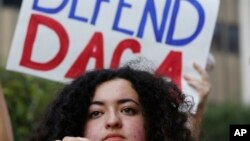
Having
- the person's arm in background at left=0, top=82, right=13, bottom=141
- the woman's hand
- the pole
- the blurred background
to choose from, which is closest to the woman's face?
the person's arm in background at left=0, top=82, right=13, bottom=141

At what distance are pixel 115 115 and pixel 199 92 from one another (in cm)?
138

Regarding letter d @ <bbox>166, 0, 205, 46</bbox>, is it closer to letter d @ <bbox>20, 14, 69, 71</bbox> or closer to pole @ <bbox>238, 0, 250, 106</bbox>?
letter d @ <bbox>20, 14, 69, 71</bbox>

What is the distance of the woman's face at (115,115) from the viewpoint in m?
3.91

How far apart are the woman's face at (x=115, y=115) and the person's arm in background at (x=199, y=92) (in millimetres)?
695

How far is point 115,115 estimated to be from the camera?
3.98 m

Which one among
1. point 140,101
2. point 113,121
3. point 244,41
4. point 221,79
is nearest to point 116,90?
point 140,101

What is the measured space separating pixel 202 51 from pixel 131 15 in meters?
0.41

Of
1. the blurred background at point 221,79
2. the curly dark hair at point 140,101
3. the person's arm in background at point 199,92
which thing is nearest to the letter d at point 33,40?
the person's arm in background at point 199,92

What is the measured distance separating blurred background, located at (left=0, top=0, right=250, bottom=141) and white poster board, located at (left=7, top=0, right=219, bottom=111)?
1784 millimetres

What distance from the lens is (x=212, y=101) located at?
25.1m

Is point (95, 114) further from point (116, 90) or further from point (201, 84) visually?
point (201, 84)

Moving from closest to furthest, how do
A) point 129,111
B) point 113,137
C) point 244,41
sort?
point 113,137 < point 129,111 < point 244,41

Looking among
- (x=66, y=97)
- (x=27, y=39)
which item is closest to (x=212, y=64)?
(x=27, y=39)

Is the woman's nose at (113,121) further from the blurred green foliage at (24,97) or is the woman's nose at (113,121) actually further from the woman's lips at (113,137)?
the blurred green foliage at (24,97)
